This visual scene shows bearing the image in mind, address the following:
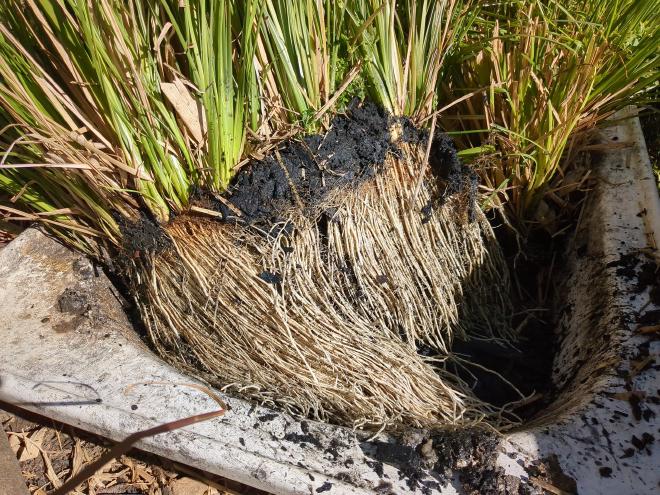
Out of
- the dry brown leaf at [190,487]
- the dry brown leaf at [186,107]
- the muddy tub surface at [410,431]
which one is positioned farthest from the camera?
the dry brown leaf at [190,487]

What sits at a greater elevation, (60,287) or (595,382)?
(60,287)

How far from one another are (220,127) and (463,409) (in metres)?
0.77

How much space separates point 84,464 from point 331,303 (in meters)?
0.68

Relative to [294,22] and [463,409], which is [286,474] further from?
[294,22]

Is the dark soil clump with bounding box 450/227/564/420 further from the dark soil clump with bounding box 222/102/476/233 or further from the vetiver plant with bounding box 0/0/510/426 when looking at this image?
the dark soil clump with bounding box 222/102/476/233

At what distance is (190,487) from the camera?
125 cm

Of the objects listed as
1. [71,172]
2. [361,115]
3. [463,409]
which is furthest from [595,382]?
[71,172]

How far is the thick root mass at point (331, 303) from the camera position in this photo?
3.86 ft

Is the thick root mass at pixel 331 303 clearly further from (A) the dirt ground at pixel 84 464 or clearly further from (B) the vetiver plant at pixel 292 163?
(A) the dirt ground at pixel 84 464

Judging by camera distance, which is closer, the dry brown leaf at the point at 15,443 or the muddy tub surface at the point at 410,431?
the muddy tub surface at the point at 410,431

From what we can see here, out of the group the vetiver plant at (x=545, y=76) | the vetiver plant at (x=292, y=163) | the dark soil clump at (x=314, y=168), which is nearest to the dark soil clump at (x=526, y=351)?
the vetiver plant at (x=292, y=163)

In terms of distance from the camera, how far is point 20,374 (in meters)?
1.19

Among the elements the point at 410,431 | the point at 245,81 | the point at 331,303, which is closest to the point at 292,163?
the point at 245,81

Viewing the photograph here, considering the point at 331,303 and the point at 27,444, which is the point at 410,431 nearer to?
the point at 331,303
